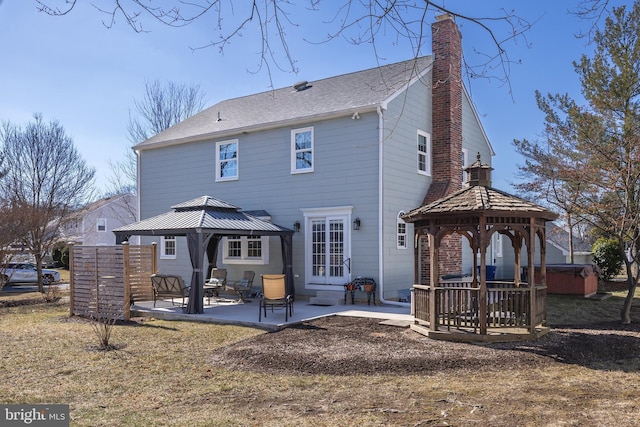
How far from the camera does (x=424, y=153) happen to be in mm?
16766

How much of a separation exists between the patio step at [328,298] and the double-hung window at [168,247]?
271 inches

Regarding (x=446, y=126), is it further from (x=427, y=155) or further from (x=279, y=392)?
(x=279, y=392)

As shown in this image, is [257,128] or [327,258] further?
[257,128]

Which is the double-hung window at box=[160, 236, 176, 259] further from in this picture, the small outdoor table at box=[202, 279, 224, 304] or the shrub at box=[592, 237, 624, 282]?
the shrub at box=[592, 237, 624, 282]

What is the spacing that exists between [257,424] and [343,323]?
6.20 meters

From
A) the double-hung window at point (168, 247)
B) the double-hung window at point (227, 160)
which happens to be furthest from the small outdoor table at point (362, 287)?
the double-hung window at point (168, 247)

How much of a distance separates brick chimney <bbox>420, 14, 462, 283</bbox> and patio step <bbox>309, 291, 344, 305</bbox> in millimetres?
3627

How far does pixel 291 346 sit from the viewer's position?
877 centimetres

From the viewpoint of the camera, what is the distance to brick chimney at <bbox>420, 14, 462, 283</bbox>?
53.5 feet

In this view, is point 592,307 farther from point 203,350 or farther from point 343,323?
point 203,350

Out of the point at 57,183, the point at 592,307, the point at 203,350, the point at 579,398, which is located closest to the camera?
the point at 579,398

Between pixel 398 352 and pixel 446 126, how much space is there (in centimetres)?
1008

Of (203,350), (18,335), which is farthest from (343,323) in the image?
(18,335)

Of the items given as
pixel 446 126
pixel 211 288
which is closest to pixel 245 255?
pixel 211 288
